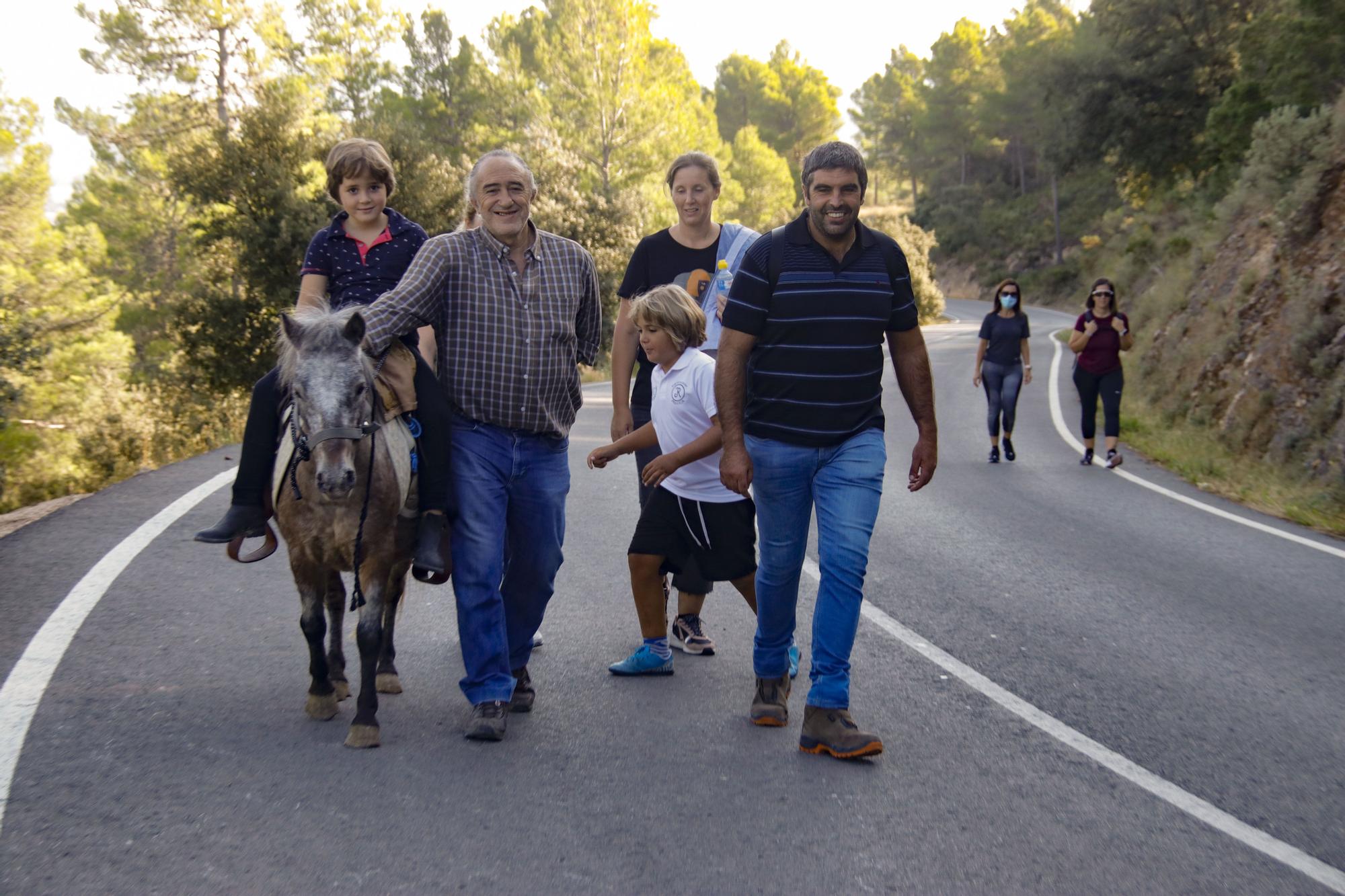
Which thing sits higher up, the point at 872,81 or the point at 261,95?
the point at 872,81

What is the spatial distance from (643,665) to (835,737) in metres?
1.27

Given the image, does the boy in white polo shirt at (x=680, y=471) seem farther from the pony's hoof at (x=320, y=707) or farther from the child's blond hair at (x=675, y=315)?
the pony's hoof at (x=320, y=707)

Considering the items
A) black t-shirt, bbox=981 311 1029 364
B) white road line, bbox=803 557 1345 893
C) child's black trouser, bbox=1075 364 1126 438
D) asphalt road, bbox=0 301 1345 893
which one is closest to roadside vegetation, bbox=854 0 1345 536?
child's black trouser, bbox=1075 364 1126 438

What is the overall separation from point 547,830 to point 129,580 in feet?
13.6

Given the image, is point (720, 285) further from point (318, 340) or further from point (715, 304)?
point (318, 340)

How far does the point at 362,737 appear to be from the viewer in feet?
14.9

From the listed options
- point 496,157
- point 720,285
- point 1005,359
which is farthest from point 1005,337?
point 496,157

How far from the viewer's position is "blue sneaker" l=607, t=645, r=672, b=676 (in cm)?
550

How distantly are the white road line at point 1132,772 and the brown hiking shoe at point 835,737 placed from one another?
864 mm

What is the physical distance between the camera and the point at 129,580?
6.88 metres

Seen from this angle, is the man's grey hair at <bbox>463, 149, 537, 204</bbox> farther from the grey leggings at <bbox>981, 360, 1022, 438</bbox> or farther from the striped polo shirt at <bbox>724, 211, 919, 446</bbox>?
the grey leggings at <bbox>981, 360, 1022, 438</bbox>

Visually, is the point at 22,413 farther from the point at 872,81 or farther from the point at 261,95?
the point at 872,81

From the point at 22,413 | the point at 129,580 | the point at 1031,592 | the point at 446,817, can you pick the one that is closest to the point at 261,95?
the point at 22,413

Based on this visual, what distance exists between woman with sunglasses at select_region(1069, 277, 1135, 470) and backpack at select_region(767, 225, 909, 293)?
931 cm
